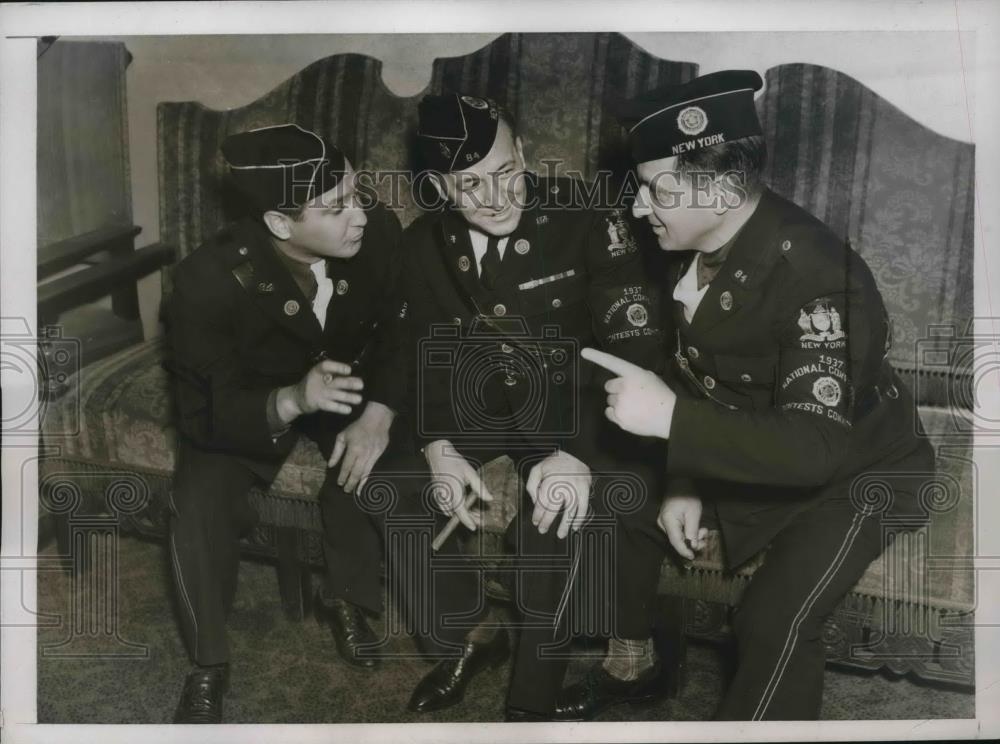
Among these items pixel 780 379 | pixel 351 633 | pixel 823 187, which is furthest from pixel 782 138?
pixel 351 633

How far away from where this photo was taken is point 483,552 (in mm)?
2191

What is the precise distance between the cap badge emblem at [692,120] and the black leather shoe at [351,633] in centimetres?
108

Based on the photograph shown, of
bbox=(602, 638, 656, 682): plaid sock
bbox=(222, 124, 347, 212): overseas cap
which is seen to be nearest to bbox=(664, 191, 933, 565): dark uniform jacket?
bbox=(602, 638, 656, 682): plaid sock

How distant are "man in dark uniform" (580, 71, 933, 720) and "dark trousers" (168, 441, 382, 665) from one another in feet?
1.86

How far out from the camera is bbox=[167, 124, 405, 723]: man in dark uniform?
2182 millimetres

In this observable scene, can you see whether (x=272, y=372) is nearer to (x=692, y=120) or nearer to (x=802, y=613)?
(x=692, y=120)

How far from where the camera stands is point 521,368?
85.7 inches

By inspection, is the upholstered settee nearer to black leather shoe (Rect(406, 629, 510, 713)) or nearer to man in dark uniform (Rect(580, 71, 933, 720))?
man in dark uniform (Rect(580, 71, 933, 720))

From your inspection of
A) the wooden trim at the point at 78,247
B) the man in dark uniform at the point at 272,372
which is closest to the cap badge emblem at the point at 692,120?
the man in dark uniform at the point at 272,372

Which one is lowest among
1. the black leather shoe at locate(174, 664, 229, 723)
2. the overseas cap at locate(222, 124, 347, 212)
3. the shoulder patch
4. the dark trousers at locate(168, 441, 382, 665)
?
the black leather shoe at locate(174, 664, 229, 723)

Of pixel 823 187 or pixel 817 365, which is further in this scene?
pixel 823 187

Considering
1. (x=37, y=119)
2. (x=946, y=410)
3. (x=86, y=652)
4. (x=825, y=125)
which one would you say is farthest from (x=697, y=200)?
(x=86, y=652)

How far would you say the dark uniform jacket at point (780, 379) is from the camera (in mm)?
1995

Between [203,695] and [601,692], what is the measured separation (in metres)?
0.76
